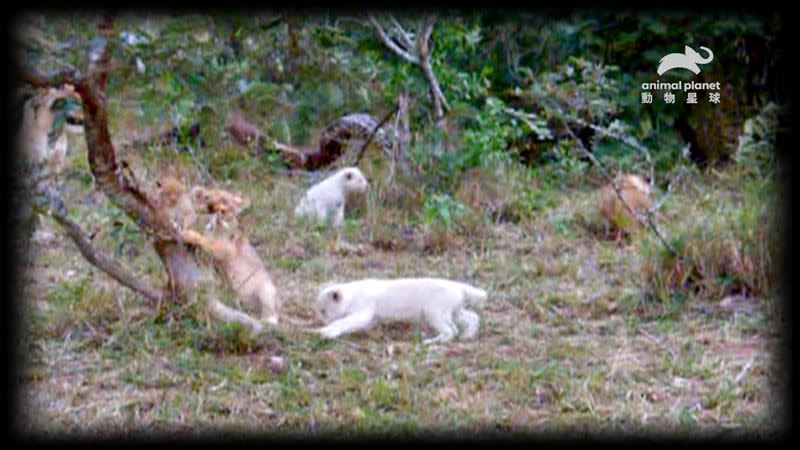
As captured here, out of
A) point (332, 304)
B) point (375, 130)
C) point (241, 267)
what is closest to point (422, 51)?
point (375, 130)

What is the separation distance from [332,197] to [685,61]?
2.04 meters

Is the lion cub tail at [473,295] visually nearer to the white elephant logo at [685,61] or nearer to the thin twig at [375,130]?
the thin twig at [375,130]

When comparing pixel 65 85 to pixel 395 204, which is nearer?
pixel 65 85

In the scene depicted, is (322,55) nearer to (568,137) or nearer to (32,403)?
(32,403)

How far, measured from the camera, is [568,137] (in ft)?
23.9

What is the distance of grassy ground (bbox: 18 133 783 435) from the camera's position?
3.32 m

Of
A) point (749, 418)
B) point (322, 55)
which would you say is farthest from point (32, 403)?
point (749, 418)

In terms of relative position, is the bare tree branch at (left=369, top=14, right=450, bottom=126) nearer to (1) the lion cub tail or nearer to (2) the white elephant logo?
(2) the white elephant logo

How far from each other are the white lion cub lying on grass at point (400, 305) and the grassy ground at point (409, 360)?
0.06m

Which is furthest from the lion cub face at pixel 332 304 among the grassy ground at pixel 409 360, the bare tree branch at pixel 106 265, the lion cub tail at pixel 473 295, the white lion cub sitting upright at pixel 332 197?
the white lion cub sitting upright at pixel 332 197

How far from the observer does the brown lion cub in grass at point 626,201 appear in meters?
5.59

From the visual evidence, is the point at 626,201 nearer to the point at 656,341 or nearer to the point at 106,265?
the point at 656,341

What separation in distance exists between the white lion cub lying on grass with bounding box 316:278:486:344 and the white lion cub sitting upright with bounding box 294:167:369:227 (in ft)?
5.03

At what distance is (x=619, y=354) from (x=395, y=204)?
2.36 meters
